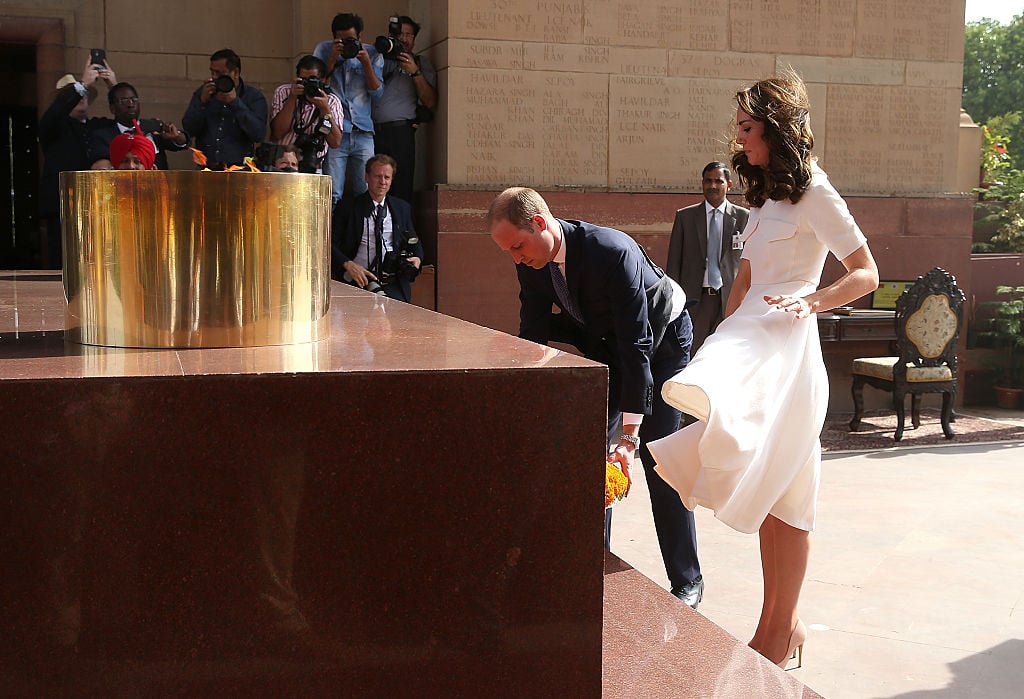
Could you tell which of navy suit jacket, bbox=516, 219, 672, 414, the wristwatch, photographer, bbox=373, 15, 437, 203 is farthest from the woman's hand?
photographer, bbox=373, 15, 437, 203

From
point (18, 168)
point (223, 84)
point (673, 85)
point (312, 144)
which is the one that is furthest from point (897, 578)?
point (18, 168)

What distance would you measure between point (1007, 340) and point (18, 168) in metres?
10.5

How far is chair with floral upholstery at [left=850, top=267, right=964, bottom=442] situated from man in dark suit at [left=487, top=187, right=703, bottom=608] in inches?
204

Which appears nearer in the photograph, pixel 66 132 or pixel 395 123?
pixel 66 132

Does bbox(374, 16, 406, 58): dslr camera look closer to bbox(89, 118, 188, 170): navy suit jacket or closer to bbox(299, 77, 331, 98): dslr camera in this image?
bbox(299, 77, 331, 98): dslr camera

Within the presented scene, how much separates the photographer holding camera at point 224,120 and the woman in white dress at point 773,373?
17.7 ft

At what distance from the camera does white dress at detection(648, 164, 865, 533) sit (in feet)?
11.3

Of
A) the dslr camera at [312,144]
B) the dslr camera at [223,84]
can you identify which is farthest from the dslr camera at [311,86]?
the dslr camera at [223,84]

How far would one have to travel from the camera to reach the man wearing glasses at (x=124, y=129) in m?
7.42

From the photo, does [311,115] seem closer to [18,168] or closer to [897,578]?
[897,578]

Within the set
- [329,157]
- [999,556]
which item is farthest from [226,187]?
[329,157]

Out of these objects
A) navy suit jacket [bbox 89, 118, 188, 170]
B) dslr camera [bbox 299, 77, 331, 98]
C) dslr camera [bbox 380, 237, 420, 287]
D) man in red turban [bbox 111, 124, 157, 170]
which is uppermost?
dslr camera [bbox 299, 77, 331, 98]

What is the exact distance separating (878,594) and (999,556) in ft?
3.31

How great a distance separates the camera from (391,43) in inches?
362
